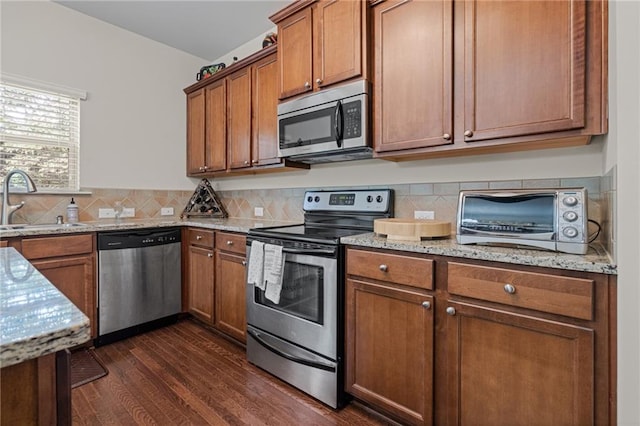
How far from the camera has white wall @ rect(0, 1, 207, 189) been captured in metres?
2.59

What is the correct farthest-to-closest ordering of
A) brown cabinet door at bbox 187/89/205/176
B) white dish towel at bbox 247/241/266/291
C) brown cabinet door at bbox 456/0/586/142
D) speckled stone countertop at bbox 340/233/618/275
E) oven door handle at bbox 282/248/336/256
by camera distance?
brown cabinet door at bbox 187/89/205/176 < white dish towel at bbox 247/241/266/291 < oven door handle at bbox 282/248/336/256 < brown cabinet door at bbox 456/0/586/142 < speckled stone countertop at bbox 340/233/618/275

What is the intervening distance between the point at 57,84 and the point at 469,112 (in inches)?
127

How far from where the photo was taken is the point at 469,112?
5.22ft

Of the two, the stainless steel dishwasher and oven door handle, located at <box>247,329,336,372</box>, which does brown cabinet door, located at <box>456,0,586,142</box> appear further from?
the stainless steel dishwasher

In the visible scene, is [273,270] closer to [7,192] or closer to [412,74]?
[412,74]

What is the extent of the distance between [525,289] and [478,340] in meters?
0.29

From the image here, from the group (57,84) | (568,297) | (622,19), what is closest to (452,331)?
(568,297)

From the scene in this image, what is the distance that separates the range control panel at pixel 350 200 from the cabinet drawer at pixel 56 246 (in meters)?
1.65

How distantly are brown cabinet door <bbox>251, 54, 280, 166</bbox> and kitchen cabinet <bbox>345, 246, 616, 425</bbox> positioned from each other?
135cm

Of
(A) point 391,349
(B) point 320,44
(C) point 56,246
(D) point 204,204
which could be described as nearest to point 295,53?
(B) point 320,44

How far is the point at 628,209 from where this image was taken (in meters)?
0.98

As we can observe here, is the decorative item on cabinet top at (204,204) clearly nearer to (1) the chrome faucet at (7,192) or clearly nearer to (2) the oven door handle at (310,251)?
(1) the chrome faucet at (7,192)

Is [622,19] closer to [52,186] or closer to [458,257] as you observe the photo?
[458,257]

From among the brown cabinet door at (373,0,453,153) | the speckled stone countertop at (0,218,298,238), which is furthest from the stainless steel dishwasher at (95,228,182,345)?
the brown cabinet door at (373,0,453,153)
